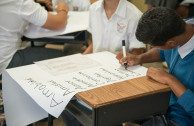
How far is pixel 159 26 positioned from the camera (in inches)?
39.8

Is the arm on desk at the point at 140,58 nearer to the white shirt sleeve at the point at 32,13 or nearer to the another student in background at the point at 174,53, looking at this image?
the another student in background at the point at 174,53

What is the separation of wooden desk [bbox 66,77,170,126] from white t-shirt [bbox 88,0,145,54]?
575mm

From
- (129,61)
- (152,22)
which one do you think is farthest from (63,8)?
(152,22)

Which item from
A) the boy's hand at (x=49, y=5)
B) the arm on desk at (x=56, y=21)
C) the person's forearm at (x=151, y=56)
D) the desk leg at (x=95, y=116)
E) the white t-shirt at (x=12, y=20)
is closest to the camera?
the desk leg at (x=95, y=116)

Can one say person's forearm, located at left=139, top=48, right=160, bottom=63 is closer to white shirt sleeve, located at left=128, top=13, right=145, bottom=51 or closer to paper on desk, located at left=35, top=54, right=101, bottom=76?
white shirt sleeve, located at left=128, top=13, right=145, bottom=51

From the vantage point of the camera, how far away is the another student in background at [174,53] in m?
1.02

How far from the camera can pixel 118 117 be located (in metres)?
1.00

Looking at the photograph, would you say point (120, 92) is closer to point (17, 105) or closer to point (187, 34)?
point (187, 34)

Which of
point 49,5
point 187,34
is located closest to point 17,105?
point 187,34

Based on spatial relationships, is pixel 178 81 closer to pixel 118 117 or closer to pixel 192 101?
pixel 192 101

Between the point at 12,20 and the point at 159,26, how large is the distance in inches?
45.3

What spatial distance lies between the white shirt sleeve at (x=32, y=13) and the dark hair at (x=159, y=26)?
1.02 m

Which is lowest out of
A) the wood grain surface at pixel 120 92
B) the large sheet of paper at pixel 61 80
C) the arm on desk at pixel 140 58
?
the large sheet of paper at pixel 61 80

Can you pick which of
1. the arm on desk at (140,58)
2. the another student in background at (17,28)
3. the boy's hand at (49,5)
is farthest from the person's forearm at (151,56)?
the boy's hand at (49,5)
